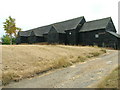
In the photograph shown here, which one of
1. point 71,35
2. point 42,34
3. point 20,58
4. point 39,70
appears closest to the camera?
point 39,70

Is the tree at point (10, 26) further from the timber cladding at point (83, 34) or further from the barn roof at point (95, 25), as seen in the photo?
the barn roof at point (95, 25)

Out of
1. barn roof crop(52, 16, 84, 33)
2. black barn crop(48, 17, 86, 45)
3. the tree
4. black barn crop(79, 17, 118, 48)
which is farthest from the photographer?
the tree

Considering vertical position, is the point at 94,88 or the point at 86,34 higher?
the point at 86,34

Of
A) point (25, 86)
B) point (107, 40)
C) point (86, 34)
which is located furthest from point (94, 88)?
point (86, 34)

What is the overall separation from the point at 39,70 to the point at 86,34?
2904cm

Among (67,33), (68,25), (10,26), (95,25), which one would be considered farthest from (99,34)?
(10,26)

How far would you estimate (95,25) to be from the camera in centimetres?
3625

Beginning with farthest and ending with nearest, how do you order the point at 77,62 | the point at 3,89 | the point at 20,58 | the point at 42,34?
the point at 42,34
the point at 77,62
the point at 20,58
the point at 3,89

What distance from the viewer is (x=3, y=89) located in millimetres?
7523

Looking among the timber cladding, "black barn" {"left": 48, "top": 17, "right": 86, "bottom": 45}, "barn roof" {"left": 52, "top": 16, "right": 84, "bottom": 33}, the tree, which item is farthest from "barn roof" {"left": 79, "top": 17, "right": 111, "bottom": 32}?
the tree

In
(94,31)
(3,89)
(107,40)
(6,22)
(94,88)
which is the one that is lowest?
(3,89)

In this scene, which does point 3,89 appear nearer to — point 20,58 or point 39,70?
point 39,70

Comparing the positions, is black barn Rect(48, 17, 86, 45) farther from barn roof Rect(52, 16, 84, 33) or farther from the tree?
the tree

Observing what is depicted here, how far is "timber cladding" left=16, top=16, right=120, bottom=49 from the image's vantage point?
3284 centimetres
